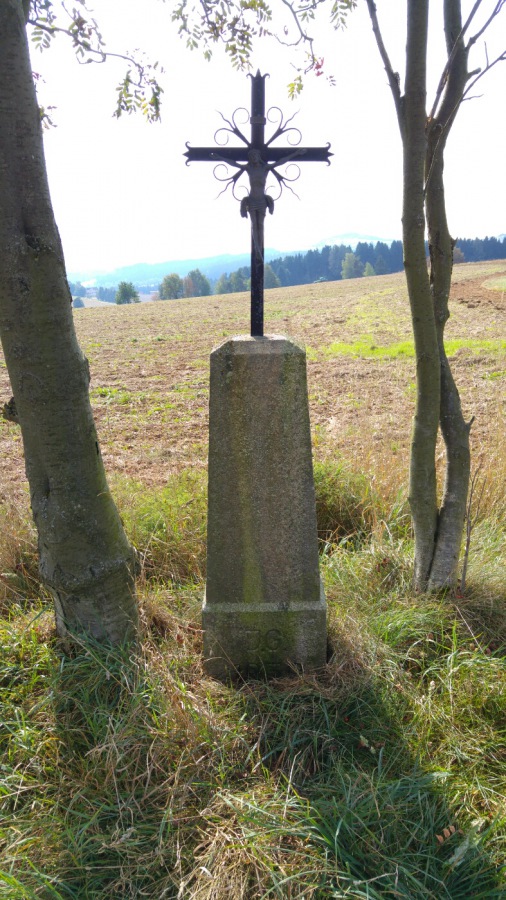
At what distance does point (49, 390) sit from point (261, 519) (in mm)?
1091

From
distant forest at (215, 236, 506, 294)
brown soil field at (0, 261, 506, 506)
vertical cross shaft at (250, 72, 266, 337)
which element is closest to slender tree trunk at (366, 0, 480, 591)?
vertical cross shaft at (250, 72, 266, 337)

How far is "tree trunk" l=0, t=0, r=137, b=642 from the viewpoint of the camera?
2100mm

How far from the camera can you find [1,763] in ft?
6.84

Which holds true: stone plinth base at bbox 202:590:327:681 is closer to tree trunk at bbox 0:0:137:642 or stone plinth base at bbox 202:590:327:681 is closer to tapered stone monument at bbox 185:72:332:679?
tapered stone monument at bbox 185:72:332:679

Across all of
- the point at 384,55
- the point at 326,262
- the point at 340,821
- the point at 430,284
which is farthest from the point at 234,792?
the point at 326,262

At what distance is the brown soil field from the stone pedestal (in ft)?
5.99

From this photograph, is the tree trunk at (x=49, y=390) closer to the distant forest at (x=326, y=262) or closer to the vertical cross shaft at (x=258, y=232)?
the vertical cross shaft at (x=258, y=232)

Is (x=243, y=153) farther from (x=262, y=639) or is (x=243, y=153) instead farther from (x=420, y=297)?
(x=262, y=639)

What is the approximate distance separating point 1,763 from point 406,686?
5.51 feet

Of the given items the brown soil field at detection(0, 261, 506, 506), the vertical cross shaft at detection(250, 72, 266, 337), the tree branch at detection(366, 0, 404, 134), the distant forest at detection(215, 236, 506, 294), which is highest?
the distant forest at detection(215, 236, 506, 294)

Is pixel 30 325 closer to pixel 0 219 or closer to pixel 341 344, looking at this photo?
pixel 0 219

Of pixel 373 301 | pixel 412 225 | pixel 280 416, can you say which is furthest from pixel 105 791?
pixel 373 301

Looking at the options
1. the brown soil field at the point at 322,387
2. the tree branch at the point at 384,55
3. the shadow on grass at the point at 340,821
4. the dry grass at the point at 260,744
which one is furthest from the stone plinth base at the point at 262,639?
the tree branch at the point at 384,55

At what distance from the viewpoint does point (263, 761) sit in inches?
83.7
